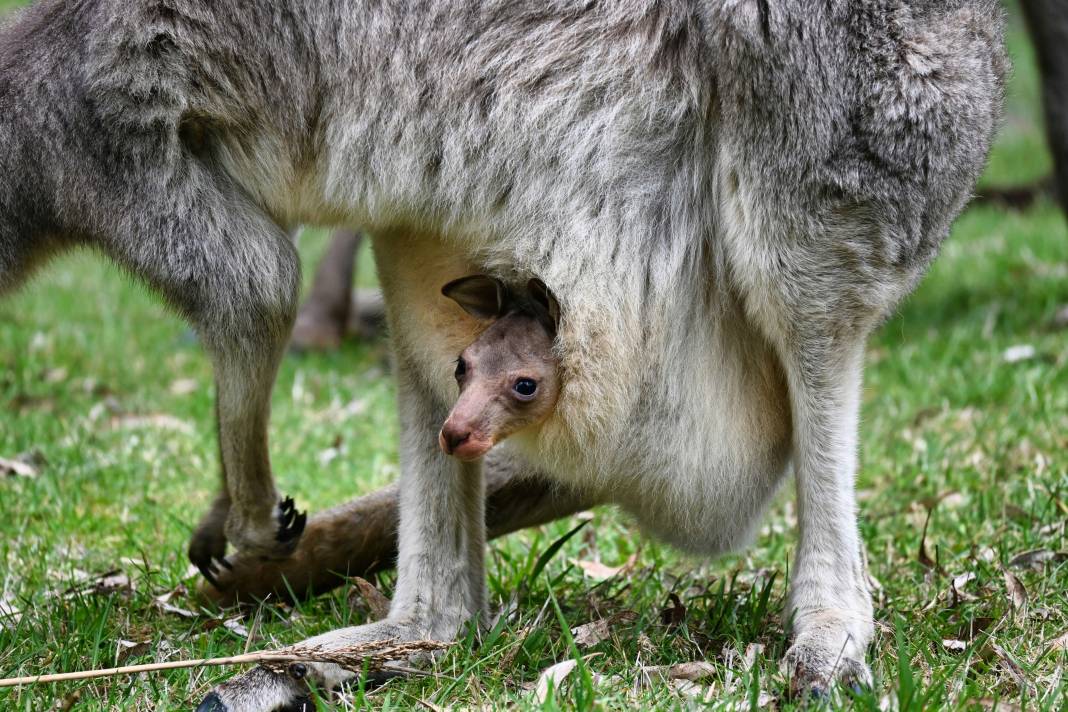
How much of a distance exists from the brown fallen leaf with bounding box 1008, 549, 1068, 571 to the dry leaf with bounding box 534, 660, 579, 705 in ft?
4.81

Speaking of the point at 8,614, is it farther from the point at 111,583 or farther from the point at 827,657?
the point at 827,657

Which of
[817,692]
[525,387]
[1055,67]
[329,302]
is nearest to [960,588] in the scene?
[817,692]

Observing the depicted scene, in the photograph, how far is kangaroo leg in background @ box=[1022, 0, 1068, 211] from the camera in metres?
6.17

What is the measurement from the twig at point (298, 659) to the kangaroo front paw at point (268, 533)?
1.94ft

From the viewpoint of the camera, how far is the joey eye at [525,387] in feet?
9.52

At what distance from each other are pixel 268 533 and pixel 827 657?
1.63 m

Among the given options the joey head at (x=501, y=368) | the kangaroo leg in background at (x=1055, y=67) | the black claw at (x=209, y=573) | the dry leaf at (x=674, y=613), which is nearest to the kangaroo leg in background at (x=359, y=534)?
the black claw at (x=209, y=573)

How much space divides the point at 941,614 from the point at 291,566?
5.81ft

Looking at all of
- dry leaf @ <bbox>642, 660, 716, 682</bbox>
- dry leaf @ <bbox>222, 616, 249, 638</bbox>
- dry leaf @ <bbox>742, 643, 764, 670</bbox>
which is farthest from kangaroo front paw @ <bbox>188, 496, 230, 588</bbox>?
dry leaf @ <bbox>742, 643, 764, 670</bbox>

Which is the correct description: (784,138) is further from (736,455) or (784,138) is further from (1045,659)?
(1045,659)

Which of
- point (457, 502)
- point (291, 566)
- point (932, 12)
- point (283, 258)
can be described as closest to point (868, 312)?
point (932, 12)

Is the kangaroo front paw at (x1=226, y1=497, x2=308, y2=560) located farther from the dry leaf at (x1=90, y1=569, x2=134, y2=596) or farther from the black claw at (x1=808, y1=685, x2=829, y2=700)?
the black claw at (x1=808, y1=685, x2=829, y2=700)

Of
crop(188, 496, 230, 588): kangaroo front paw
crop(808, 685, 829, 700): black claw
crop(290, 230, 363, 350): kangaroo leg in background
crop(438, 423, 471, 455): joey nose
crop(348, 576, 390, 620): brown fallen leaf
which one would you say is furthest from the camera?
crop(290, 230, 363, 350): kangaroo leg in background

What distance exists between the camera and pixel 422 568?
3.30 meters
